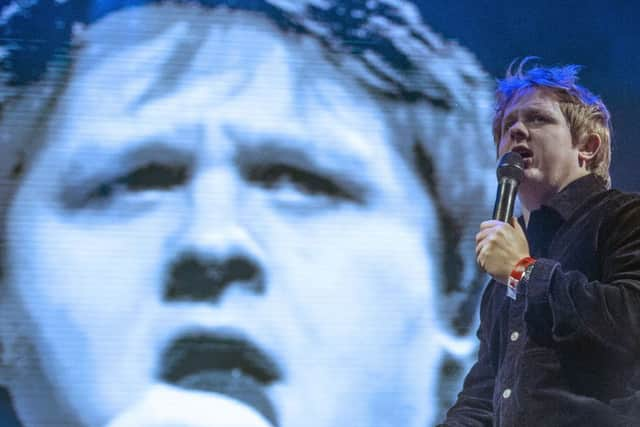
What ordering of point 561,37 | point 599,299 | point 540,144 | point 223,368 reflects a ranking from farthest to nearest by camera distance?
point 561,37 < point 223,368 < point 540,144 < point 599,299

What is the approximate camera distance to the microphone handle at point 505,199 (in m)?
1.43

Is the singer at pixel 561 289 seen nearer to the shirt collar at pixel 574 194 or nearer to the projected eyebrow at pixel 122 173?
the shirt collar at pixel 574 194

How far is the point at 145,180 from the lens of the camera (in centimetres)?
266

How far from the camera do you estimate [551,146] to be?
157 centimetres

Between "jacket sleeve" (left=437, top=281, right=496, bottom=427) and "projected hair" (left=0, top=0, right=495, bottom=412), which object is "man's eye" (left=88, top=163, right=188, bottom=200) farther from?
"jacket sleeve" (left=437, top=281, right=496, bottom=427)

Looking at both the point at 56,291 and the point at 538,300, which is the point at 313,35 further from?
the point at 538,300

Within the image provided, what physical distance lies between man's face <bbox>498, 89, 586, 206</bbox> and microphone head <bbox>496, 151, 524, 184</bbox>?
0.05 meters

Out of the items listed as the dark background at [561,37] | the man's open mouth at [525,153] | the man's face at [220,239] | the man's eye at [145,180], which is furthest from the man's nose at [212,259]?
the man's open mouth at [525,153]

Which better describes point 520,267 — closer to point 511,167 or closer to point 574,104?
point 511,167

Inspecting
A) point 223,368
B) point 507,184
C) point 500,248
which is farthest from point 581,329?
point 223,368

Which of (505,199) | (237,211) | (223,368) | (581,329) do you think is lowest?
(223,368)

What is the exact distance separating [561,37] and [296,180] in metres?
0.93

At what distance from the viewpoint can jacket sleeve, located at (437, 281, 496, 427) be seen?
5.19 feet

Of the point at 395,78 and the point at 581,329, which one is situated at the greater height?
the point at 395,78
